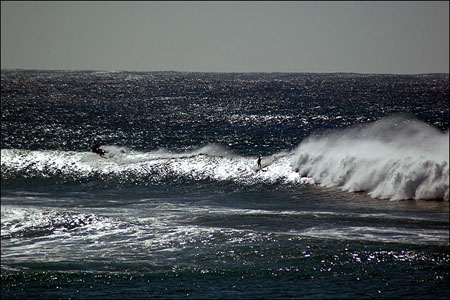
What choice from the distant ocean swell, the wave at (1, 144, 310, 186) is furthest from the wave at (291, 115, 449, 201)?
the wave at (1, 144, 310, 186)

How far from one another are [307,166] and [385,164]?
6407mm

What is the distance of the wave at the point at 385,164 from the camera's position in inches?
1278

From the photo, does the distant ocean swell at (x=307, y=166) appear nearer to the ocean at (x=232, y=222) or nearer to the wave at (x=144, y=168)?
the wave at (x=144, y=168)

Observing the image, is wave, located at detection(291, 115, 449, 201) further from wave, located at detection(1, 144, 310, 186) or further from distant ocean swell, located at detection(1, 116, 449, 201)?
wave, located at detection(1, 144, 310, 186)

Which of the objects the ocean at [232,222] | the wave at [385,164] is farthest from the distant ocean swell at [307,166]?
the ocean at [232,222]

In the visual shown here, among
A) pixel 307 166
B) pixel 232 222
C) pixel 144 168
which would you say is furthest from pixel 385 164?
pixel 144 168

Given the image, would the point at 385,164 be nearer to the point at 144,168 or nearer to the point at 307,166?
the point at 307,166

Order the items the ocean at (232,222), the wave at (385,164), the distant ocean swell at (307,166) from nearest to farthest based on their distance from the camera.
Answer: the ocean at (232,222), the wave at (385,164), the distant ocean swell at (307,166)

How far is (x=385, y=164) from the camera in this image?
3628 centimetres

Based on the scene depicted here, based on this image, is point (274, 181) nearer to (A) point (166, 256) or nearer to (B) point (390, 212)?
(B) point (390, 212)

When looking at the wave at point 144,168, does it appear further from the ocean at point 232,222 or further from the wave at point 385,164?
the wave at point 385,164

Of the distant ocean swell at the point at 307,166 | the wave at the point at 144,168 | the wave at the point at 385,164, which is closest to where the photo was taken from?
the wave at the point at 385,164

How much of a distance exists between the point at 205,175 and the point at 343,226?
1678 cm

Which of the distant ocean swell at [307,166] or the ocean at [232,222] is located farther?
the distant ocean swell at [307,166]
